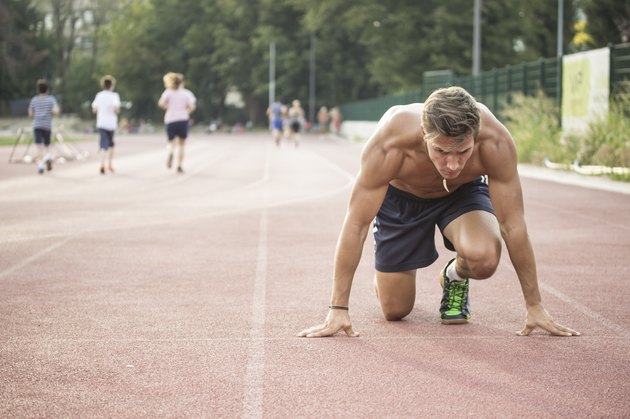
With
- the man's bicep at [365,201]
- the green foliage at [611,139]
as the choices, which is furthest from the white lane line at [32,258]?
the green foliage at [611,139]

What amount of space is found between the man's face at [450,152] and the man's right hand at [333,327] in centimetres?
115

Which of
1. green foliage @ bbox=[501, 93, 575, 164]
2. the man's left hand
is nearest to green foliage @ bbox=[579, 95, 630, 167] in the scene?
green foliage @ bbox=[501, 93, 575, 164]

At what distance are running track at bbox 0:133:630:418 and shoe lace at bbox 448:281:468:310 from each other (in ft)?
0.50

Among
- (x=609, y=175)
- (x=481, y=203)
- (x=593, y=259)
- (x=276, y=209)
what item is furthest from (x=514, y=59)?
(x=481, y=203)

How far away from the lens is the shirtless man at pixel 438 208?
5266 mm

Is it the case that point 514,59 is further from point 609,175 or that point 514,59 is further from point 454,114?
→ point 454,114

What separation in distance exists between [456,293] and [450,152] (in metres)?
1.47

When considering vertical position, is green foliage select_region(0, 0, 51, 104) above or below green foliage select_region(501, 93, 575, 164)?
above

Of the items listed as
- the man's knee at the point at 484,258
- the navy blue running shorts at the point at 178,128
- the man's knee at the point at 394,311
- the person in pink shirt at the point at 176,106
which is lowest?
the man's knee at the point at 394,311

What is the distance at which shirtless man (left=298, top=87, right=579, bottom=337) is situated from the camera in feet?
17.3

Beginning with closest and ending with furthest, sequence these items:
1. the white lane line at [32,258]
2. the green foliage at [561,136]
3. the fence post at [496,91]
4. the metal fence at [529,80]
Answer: the white lane line at [32,258], the green foliage at [561,136], the metal fence at [529,80], the fence post at [496,91]

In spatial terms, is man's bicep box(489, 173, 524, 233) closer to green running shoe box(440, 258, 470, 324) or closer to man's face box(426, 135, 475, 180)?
man's face box(426, 135, 475, 180)

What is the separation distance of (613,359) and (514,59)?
4763 cm

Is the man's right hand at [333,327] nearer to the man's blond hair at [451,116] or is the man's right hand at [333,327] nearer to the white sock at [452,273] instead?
the white sock at [452,273]
